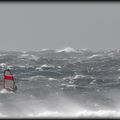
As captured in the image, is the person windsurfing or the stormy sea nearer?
the person windsurfing

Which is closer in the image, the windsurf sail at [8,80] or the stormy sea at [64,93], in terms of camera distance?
the windsurf sail at [8,80]

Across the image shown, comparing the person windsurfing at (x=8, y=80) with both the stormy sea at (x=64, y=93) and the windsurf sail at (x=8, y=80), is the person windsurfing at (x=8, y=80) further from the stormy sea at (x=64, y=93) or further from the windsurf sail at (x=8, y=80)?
the stormy sea at (x=64, y=93)

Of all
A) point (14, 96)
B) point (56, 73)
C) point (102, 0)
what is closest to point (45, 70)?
point (56, 73)

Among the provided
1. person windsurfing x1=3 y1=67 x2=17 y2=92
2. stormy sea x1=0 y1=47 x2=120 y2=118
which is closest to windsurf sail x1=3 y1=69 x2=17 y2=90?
person windsurfing x1=3 y1=67 x2=17 y2=92

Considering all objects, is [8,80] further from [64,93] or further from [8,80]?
[64,93]

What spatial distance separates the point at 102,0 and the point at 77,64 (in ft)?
220

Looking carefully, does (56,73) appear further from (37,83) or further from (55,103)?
(55,103)

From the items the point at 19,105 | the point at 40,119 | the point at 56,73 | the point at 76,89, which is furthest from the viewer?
the point at 56,73

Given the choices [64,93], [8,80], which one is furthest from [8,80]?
[64,93]

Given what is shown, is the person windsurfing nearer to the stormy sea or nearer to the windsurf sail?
the windsurf sail

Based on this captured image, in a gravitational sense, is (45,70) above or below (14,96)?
above

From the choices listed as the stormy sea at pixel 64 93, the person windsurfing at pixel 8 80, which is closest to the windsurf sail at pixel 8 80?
the person windsurfing at pixel 8 80

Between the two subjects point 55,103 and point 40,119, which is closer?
point 40,119

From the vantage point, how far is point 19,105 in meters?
40.1
